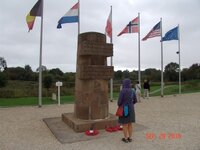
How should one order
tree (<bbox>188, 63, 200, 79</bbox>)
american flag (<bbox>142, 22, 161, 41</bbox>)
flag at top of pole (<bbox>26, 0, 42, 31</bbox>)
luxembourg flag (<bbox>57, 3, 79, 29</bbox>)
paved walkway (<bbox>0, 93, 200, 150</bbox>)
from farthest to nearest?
tree (<bbox>188, 63, 200, 79</bbox>) < american flag (<bbox>142, 22, 161, 41</bbox>) < luxembourg flag (<bbox>57, 3, 79, 29</bbox>) < flag at top of pole (<bbox>26, 0, 42, 31</bbox>) < paved walkway (<bbox>0, 93, 200, 150</bbox>)

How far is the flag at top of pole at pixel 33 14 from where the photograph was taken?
14.2m

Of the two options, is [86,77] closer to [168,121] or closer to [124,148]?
[124,148]

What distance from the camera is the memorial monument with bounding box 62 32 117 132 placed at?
8367 mm

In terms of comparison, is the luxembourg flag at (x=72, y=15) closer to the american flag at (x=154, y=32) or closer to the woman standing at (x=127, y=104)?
the american flag at (x=154, y=32)

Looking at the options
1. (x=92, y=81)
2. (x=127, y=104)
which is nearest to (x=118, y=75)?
(x=92, y=81)

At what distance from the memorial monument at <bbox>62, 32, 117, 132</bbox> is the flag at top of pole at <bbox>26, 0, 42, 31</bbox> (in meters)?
6.72

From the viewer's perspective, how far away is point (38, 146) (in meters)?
6.22

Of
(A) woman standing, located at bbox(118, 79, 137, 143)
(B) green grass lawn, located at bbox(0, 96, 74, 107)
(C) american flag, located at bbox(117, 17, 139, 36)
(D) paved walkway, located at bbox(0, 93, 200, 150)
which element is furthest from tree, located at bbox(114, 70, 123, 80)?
(A) woman standing, located at bbox(118, 79, 137, 143)

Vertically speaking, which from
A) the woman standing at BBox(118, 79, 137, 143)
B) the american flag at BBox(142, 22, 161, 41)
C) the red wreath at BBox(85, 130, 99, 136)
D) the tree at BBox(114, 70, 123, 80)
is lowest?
the red wreath at BBox(85, 130, 99, 136)

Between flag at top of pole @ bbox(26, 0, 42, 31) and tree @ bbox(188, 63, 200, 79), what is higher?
flag at top of pole @ bbox(26, 0, 42, 31)

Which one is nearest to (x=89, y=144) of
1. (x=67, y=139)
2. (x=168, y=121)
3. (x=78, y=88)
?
(x=67, y=139)

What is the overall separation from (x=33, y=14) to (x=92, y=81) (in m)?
8.07

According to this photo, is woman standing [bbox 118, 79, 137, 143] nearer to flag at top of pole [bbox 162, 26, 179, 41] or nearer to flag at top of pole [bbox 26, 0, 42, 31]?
flag at top of pole [bbox 26, 0, 42, 31]

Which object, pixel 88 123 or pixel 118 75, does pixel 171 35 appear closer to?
pixel 88 123
